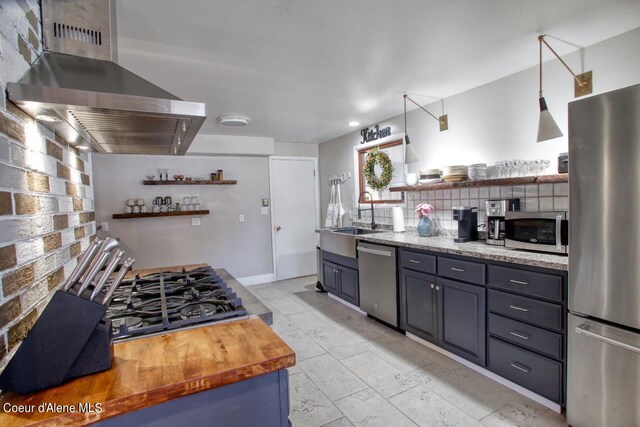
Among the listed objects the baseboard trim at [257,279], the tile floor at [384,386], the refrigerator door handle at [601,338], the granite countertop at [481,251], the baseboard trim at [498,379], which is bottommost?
the tile floor at [384,386]

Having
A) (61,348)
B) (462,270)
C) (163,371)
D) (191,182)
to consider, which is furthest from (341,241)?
(61,348)

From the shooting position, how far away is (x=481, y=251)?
2277 mm

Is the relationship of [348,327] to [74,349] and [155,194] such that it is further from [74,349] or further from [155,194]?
[155,194]

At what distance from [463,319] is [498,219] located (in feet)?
2.69

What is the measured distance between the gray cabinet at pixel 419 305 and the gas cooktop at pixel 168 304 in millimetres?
1731

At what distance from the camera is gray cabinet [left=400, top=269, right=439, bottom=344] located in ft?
8.68

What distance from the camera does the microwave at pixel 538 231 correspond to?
2018mm

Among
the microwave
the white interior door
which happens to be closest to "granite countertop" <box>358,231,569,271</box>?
the microwave

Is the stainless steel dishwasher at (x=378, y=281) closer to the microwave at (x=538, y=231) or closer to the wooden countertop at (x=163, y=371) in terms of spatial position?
the microwave at (x=538, y=231)

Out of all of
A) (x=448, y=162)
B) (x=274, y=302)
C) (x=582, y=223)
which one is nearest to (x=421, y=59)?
(x=448, y=162)

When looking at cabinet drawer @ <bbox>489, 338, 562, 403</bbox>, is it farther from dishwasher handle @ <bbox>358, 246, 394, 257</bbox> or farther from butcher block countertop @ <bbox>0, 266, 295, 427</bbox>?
butcher block countertop @ <bbox>0, 266, 295, 427</bbox>

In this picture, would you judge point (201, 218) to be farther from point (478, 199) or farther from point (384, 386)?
point (478, 199)

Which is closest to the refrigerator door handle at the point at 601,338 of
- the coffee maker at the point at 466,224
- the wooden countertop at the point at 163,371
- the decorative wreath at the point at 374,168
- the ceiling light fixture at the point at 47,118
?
the coffee maker at the point at 466,224

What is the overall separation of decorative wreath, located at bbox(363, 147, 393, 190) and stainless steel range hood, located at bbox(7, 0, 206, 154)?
2.65 meters
